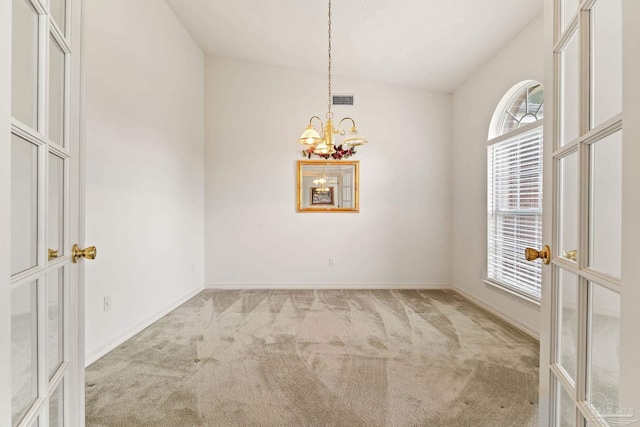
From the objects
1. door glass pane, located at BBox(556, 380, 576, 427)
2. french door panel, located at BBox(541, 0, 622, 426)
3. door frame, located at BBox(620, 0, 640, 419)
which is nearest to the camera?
door frame, located at BBox(620, 0, 640, 419)

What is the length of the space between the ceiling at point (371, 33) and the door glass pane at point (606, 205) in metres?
2.44

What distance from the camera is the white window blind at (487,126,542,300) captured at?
2736 mm

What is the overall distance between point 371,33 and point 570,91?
8.84 feet

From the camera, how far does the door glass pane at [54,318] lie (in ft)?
2.76

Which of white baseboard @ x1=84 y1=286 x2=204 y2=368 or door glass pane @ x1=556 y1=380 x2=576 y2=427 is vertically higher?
door glass pane @ x1=556 y1=380 x2=576 y2=427

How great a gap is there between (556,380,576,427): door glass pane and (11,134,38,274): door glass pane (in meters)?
1.42

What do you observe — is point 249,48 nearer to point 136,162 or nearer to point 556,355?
point 136,162

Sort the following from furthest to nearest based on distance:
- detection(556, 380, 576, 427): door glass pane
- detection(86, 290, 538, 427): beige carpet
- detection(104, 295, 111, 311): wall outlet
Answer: detection(104, 295, 111, 311): wall outlet, detection(86, 290, 538, 427): beige carpet, detection(556, 380, 576, 427): door glass pane

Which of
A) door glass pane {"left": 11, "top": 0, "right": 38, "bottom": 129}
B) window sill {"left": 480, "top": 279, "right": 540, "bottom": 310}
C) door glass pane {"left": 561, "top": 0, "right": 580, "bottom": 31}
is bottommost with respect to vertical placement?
window sill {"left": 480, "top": 279, "right": 540, "bottom": 310}

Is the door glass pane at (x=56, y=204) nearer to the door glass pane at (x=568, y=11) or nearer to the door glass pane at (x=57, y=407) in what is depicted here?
the door glass pane at (x=57, y=407)

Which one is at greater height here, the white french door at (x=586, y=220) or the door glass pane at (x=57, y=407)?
the white french door at (x=586, y=220)

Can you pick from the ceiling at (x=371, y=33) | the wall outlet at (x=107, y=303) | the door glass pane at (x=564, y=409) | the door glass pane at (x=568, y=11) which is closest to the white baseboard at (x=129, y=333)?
the wall outlet at (x=107, y=303)

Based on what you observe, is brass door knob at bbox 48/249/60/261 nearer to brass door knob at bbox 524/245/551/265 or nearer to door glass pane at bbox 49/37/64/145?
door glass pane at bbox 49/37/64/145

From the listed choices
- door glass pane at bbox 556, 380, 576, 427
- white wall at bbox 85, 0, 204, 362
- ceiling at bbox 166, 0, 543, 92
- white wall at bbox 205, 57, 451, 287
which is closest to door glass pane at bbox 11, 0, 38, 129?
door glass pane at bbox 556, 380, 576, 427
